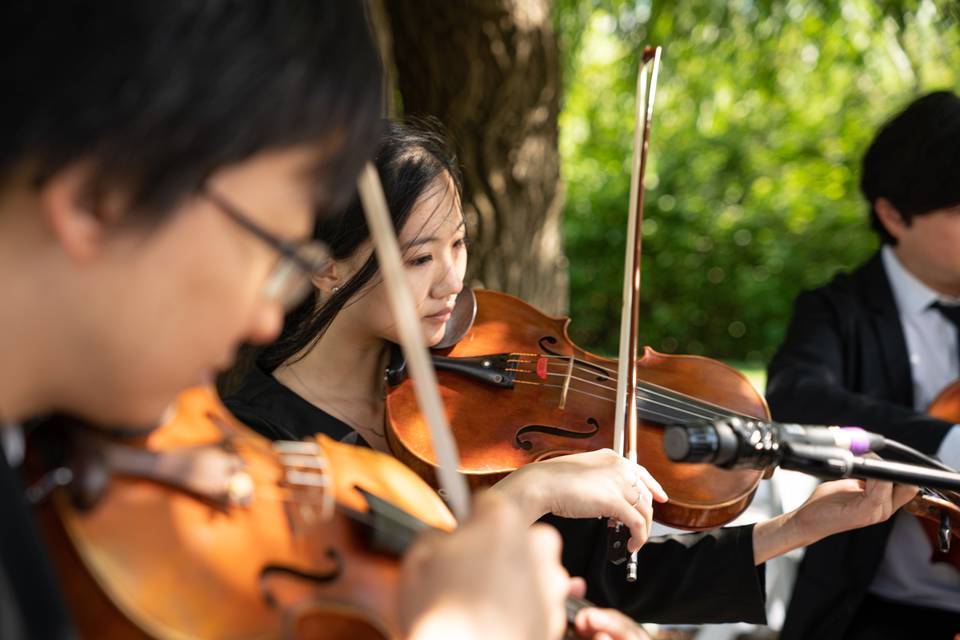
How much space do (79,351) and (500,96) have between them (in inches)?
89.8

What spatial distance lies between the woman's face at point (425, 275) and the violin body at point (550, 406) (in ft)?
0.34

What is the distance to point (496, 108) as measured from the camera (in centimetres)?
288

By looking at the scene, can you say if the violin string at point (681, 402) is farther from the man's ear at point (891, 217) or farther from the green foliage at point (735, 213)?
the green foliage at point (735, 213)

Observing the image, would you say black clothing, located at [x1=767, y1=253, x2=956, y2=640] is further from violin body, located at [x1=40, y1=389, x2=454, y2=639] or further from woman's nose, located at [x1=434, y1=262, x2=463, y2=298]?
violin body, located at [x1=40, y1=389, x2=454, y2=639]

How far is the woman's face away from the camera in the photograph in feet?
4.97

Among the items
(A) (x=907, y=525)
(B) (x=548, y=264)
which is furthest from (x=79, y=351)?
(B) (x=548, y=264)

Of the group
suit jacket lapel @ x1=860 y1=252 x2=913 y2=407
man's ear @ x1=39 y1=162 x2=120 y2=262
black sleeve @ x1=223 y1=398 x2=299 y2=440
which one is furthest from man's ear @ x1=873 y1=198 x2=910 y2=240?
man's ear @ x1=39 y1=162 x2=120 y2=262

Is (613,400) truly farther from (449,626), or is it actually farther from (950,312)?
(950,312)

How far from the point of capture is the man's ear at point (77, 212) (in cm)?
69

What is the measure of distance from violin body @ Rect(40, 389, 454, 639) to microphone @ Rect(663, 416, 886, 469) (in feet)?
0.93

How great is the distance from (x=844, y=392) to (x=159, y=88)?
68.8 inches

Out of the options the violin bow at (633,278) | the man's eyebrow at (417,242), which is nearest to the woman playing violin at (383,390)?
the man's eyebrow at (417,242)

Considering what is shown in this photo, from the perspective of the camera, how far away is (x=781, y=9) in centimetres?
371

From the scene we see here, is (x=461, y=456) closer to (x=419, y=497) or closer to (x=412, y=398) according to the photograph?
(x=412, y=398)
